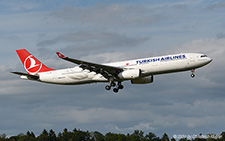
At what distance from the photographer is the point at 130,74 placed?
6253 cm

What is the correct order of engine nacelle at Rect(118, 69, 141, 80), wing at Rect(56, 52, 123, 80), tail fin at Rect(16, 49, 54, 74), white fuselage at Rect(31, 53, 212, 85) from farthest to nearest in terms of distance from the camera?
tail fin at Rect(16, 49, 54, 74) → engine nacelle at Rect(118, 69, 141, 80) → white fuselage at Rect(31, 53, 212, 85) → wing at Rect(56, 52, 123, 80)

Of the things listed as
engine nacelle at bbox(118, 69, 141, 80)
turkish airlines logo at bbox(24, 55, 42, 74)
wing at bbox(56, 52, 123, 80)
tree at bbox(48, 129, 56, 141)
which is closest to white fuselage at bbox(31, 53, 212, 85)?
engine nacelle at bbox(118, 69, 141, 80)

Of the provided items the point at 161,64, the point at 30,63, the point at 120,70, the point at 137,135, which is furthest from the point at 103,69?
the point at 137,135

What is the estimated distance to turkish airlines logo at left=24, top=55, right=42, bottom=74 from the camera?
72.4m

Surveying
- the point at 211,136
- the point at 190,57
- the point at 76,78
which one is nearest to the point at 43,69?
the point at 76,78

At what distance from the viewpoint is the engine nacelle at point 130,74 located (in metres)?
62.0

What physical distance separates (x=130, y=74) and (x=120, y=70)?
6.28 feet

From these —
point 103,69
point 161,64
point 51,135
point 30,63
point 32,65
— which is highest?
point 30,63

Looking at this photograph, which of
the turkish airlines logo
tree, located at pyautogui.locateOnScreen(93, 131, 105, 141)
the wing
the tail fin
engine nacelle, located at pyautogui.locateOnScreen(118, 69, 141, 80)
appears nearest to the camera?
the wing

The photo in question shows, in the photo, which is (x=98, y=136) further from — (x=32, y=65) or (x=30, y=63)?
(x=32, y=65)

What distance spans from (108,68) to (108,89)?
5122 mm

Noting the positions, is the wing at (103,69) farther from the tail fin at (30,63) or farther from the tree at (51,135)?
the tree at (51,135)

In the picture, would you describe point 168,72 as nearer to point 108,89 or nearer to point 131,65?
point 131,65

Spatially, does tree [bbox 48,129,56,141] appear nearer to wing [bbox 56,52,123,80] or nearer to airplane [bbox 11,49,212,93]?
airplane [bbox 11,49,212,93]
